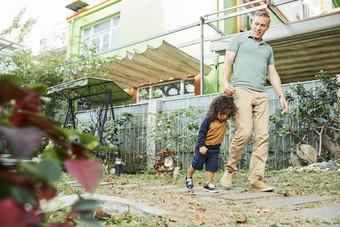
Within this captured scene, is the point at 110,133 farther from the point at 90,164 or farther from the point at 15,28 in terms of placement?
the point at 15,28

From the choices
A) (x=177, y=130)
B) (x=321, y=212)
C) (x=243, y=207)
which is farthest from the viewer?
(x=177, y=130)

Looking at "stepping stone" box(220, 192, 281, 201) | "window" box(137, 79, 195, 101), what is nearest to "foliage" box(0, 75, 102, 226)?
"stepping stone" box(220, 192, 281, 201)

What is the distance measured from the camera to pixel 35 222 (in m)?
0.35

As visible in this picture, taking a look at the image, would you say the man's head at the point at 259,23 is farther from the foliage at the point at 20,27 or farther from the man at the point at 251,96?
the foliage at the point at 20,27

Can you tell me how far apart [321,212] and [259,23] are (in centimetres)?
220

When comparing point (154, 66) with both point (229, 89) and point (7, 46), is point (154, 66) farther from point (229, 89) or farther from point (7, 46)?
point (229, 89)

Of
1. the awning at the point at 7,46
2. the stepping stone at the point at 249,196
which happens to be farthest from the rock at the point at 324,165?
the awning at the point at 7,46

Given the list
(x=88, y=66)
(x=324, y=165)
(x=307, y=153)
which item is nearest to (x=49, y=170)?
(x=324, y=165)

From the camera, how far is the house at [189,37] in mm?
5953

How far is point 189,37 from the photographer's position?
9.98 metres

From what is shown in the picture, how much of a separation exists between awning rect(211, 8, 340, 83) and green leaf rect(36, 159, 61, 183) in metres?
5.82

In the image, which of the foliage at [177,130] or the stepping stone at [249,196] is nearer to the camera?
the stepping stone at [249,196]

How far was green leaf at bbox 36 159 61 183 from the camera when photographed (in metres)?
0.35

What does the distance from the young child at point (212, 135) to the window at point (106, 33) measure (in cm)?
963
